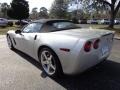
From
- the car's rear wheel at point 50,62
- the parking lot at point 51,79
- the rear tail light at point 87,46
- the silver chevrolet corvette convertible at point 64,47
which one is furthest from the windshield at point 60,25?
the rear tail light at point 87,46

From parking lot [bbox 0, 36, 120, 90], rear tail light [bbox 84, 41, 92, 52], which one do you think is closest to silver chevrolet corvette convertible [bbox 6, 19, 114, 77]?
rear tail light [bbox 84, 41, 92, 52]

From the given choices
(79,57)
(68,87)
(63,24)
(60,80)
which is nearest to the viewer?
(79,57)

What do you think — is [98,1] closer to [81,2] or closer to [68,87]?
[81,2]

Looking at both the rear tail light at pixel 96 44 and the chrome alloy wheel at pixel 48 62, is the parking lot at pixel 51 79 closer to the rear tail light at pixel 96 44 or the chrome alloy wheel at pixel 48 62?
the chrome alloy wheel at pixel 48 62

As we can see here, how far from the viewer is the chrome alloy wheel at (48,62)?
4.32 meters

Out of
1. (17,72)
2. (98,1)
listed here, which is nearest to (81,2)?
(98,1)

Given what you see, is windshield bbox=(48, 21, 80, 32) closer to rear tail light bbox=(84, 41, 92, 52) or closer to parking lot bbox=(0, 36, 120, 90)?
parking lot bbox=(0, 36, 120, 90)

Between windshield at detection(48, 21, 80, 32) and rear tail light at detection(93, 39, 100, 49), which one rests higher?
windshield at detection(48, 21, 80, 32)

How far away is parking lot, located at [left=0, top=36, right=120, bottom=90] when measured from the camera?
3.90 m

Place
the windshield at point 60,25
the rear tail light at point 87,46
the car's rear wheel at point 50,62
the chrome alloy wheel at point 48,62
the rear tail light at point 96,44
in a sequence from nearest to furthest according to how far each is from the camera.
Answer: the rear tail light at point 87,46 → the rear tail light at point 96,44 → the car's rear wheel at point 50,62 → the chrome alloy wheel at point 48,62 → the windshield at point 60,25

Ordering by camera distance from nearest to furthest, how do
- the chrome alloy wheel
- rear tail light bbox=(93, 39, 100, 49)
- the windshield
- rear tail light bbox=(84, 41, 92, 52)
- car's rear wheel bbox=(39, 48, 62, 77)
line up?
rear tail light bbox=(84, 41, 92, 52)
rear tail light bbox=(93, 39, 100, 49)
car's rear wheel bbox=(39, 48, 62, 77)
the chrome alloy wheel
the windshield

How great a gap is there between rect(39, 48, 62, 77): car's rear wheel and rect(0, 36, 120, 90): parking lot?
140mm

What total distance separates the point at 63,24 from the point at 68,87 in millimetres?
2015

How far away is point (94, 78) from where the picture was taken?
4281 millimetres
